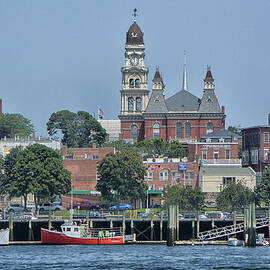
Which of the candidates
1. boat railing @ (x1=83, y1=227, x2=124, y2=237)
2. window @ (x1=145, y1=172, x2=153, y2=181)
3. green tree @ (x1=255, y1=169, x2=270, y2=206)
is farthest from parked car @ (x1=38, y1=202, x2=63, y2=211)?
green tree @ (x1=255, y1=169, x2=270, y2=206)

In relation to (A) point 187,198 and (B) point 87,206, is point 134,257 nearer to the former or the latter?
(A) point 187,198

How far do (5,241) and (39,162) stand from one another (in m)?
38.3

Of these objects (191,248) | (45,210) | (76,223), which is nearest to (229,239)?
(191,248)

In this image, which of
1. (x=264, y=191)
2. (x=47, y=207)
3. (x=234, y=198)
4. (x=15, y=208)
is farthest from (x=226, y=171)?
(x=15, y=208)

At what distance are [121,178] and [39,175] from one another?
13.5 metres

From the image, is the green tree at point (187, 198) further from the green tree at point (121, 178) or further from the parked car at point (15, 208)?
the parked car at point (15, 208)

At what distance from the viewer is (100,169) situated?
7141 inches

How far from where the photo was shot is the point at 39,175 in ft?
566

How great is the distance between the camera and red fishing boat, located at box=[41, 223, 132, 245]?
13738cm

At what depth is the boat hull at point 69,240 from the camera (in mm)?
137250

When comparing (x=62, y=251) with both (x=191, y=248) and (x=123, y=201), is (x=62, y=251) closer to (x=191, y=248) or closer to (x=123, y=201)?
(x=191, y=248)

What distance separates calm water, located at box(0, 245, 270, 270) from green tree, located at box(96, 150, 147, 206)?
4111 cm

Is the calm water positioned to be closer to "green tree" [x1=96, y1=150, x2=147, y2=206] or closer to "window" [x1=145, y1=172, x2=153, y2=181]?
"green tree" [x1=96, y1=150, x2=147, y2=206]

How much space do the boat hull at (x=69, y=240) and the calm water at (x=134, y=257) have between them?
6.32 ft
